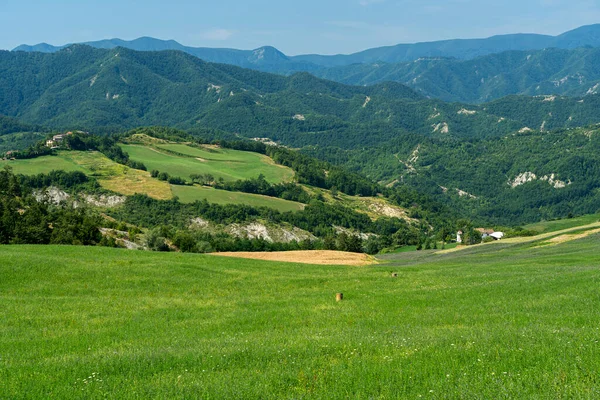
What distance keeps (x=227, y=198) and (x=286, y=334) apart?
15042cm

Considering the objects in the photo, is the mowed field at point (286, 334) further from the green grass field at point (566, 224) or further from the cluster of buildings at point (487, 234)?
the cluster of buildings at point (487, 234)

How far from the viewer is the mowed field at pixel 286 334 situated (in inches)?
476

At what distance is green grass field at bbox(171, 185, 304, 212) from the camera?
164m

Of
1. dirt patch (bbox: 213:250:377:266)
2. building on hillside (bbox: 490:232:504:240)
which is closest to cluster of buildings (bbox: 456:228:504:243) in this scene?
building on hillside (bbox: 490:232:504:240)

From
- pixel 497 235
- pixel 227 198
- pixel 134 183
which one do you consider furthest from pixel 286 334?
pixel 134 183

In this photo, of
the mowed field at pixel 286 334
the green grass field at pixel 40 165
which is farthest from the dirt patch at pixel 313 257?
the green grass field at pixel 40 165

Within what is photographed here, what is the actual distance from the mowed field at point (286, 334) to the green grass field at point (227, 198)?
124 meters

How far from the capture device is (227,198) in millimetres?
168500

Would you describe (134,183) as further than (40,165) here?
No

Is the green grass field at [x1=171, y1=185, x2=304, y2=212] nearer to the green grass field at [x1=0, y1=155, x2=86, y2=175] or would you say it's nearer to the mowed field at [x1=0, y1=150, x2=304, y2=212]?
the mowed field at [x1=0, y1=150, x2=304, y2=212]

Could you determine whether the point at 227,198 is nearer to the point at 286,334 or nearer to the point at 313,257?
the point at 313,257

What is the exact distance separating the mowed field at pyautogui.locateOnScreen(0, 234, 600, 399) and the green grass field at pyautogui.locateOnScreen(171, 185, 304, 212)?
124m

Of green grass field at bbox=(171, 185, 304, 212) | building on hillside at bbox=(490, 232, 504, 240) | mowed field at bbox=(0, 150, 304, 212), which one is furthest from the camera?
mowed field at bbox=(0, 150, 304, 212)

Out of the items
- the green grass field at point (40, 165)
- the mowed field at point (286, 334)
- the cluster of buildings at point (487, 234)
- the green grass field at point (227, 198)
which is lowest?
the cluster of buildings at point (487, 234)
